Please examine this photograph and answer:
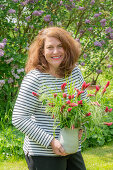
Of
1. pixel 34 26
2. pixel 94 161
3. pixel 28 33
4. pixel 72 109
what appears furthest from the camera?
pixel 28 33

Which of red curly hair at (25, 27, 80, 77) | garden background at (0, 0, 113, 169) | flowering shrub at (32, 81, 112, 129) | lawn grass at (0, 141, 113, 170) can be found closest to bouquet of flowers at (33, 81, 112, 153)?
flowering shrub at (32, 81, 112, 129)

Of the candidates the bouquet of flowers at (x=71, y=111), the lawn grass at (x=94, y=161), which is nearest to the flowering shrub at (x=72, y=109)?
the bouquet of flowers at (x=71, y=111)

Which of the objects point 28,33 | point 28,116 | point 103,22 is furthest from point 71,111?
point 103,22

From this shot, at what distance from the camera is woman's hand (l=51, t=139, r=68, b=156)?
160 centimetres

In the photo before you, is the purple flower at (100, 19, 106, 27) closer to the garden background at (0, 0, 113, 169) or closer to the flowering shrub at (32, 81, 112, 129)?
the garden background at (0, 0, 113, 169)

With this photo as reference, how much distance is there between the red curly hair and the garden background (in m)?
2.04

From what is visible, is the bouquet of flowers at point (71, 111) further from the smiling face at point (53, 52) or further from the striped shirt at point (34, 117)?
the smiling face at point (53, 52)

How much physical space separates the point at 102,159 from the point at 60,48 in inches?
96.0

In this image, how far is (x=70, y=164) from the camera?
6.09 ft

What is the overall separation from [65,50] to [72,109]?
47cm

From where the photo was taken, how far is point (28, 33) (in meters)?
4.96

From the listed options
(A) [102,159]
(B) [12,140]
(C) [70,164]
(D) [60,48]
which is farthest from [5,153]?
(D) [60,48]

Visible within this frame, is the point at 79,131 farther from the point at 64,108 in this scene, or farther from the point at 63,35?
the point at 63,35

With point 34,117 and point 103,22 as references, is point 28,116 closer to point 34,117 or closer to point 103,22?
point 34,117
